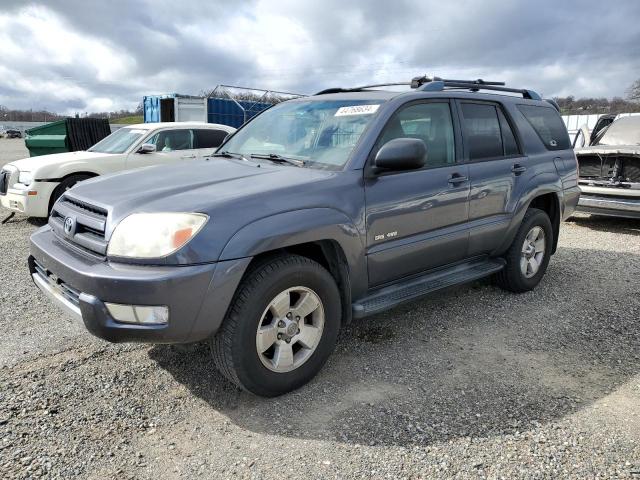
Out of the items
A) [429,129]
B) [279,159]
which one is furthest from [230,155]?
[429,129]

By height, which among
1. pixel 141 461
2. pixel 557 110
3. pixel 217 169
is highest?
pixel 557 110

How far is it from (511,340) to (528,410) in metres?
1.04

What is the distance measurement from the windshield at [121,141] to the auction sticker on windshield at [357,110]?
5.73m

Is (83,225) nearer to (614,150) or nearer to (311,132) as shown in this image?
(311,132)

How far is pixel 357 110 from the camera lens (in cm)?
360

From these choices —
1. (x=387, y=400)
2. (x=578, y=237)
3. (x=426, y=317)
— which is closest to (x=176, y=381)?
(x=387, y=400)

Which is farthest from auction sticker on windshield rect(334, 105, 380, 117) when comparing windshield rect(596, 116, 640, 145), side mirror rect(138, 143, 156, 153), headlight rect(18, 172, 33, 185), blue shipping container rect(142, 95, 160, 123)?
blue shipping container rect(142, 95, 160, 123)

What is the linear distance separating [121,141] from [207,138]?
1.45 meters

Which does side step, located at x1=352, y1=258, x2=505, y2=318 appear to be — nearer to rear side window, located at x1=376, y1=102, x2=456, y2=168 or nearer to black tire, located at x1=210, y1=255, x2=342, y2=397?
black tire, located at x1=210, y1=255, x2=342, y2=397

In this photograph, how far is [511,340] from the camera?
12.7 feet

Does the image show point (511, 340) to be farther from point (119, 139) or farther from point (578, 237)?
point (119, 139)

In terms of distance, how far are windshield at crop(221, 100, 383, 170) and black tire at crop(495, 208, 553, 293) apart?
2023 millimetres

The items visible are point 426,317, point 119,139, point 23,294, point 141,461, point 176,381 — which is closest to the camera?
point 141,461

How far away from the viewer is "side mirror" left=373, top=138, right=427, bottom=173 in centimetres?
315
